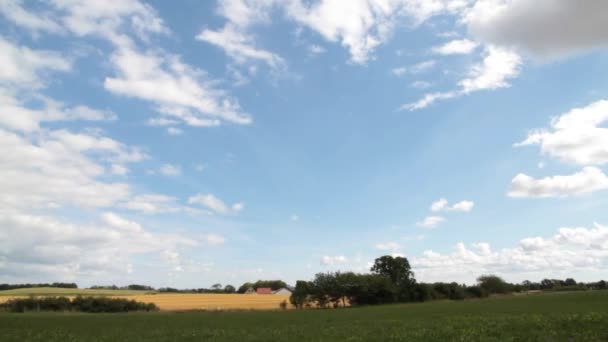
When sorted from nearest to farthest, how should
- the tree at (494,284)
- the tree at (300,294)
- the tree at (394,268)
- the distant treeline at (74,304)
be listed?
1. the distant treeline at (74,304)
2. the tree at (300,294)
3. the tree at (394,268)
4. the tree at (494,284)

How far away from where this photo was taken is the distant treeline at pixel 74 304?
90250mm

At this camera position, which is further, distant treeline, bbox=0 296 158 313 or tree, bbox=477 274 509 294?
tree, bbox=477 274 509 294

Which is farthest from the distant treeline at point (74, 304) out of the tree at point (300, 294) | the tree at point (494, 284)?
the tree at point (494, 284)

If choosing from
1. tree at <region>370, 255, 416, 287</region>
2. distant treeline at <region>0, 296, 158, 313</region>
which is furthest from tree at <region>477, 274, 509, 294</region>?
distant treeline at <region>0, 296, 158, 313</region>

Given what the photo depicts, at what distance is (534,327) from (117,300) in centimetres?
8784

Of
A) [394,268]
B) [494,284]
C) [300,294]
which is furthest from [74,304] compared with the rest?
[494,284]

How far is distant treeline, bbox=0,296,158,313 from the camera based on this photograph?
90250 mm

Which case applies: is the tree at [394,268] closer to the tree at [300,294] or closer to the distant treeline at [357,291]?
the distant treeline at [357,291]

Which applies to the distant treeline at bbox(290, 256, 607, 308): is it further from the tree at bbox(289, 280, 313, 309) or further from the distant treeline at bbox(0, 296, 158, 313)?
the distant treeline at bbox(0, 296, 158, 313)

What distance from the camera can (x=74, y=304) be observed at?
307 feet

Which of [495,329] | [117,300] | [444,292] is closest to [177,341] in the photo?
[495,329]

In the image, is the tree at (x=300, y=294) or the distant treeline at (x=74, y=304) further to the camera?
the tree at (x=300, y=294)

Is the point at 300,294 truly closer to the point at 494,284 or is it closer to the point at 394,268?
the point at 394,268

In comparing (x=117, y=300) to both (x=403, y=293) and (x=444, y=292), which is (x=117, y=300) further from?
(x=444, y=292)
